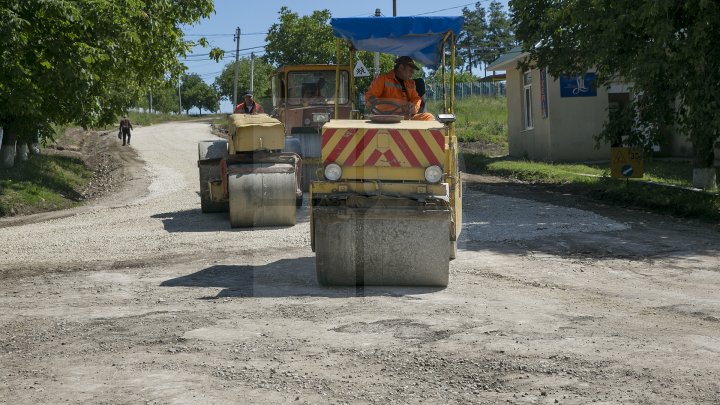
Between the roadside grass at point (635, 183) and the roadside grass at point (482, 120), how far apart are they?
8533 millimetres

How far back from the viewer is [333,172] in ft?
29.6

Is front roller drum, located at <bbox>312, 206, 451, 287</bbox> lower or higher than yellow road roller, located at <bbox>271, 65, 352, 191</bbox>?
lower

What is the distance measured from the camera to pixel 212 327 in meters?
7.34

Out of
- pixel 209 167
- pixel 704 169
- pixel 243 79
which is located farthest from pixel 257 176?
pixel 243 79

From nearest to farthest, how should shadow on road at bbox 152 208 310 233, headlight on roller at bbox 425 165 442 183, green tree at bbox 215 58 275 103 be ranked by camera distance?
headlight on roller at bbox 425 165 442 183
shadow on road at bbox 152 208 310 233
green tree at bbox 215 58 275 103

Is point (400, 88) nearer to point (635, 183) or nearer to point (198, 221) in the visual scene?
point (198, 221)

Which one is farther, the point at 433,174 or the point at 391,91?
the point at 391,91

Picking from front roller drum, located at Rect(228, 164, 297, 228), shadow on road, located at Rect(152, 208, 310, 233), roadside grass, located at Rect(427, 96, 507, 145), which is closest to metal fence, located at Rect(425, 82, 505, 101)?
roadside grass, located at Rect(427, 96, 507, 145)

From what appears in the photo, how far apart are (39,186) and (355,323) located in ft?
57.9

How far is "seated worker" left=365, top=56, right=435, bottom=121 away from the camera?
10.3m

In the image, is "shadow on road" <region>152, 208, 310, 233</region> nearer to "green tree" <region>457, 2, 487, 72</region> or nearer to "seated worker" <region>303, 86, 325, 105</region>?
"seated worker" <region>303, 86, 325, 105</region>

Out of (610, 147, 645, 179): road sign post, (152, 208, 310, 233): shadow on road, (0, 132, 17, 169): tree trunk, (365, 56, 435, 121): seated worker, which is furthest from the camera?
(0, 132, 17, 169): tree trunk

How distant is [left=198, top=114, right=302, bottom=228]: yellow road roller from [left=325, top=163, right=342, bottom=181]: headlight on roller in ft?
17.2

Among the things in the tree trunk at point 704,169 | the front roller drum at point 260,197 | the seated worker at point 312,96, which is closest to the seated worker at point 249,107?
the front roller drum at point 260,197
